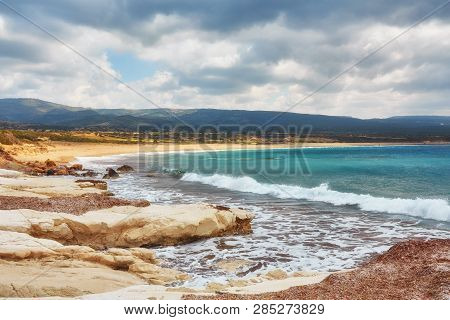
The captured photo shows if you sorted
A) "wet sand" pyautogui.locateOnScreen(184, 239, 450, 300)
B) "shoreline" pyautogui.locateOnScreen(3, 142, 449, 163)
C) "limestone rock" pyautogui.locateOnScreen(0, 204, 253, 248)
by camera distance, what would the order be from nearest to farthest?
"wet sand" pyautogui.locateOnScreen(184, 239, 450, 300), "limestone rock" pyautogui.locateOnScreen(0, 204, 253, 248), "shoreline" pyautogui.locateOnScreen(3, 142, 449, 163)

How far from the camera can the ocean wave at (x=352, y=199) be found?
1018 inches

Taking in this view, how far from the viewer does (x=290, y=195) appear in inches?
1439

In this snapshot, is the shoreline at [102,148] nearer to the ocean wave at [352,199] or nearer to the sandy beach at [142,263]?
the ocean wave at [352,199]

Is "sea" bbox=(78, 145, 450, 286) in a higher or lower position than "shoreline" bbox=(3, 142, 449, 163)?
lower

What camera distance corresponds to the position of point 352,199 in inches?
1291

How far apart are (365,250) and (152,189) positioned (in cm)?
2485

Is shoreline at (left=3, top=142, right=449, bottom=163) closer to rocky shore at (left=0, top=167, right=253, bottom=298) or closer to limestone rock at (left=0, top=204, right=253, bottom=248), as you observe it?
rocky shore at (left=0, top=167, right=253, bottom=298)

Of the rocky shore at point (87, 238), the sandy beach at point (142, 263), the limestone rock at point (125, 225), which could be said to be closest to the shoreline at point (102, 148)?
the rocky shore at point (87, 238)

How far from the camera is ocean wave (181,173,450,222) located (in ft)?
84.8

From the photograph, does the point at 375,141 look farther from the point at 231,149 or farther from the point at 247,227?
the point at 247,227

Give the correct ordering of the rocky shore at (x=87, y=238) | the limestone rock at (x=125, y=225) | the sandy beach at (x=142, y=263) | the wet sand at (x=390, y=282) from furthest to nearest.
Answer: the limestone rock at (x=125, y=225), the rocky shore at (x=87, y=238), the sandy beach at (x=142, y=263), the wet sand at (x=390, y=282)

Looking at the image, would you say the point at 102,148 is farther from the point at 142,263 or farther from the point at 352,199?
the point at 142,263

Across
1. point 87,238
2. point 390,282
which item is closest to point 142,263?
point 87,238

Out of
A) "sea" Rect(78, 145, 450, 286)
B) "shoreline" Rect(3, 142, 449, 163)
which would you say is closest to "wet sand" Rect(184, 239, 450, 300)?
"sea" Rect(78, 145, 450, 286)
